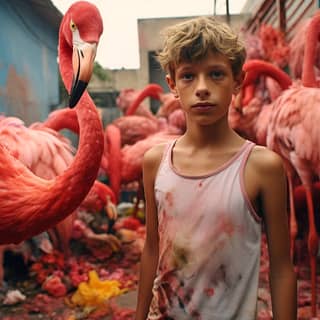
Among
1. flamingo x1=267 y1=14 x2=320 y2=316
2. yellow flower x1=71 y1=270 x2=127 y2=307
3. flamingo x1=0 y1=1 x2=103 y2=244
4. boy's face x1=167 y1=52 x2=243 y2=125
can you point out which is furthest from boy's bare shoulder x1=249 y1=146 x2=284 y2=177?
yellow flower x1=71 y1=270 x2=127 y2=307

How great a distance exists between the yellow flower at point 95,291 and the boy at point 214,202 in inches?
64.0

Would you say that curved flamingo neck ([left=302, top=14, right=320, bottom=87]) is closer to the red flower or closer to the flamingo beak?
the flamingo beak

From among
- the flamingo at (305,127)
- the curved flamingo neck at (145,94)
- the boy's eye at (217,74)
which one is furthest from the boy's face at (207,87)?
the curved flamingo neck at (145,94)

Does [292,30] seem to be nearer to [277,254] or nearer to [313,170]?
[313,170]

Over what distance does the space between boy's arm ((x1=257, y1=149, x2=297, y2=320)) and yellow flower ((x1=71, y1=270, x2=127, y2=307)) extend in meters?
1.74

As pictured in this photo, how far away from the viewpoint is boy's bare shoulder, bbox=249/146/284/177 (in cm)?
93

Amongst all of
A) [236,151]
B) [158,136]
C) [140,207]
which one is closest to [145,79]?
[158,136]

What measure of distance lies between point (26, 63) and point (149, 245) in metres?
2.23

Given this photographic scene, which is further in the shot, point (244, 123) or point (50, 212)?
point (244, 123)

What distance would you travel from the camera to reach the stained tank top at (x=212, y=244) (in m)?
0.93

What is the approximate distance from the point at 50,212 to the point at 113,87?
3.07 meters

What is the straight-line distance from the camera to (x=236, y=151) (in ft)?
3.18

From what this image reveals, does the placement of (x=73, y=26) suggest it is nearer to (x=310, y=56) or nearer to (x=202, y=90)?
(x=202, y=90)

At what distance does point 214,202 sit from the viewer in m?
0.93
